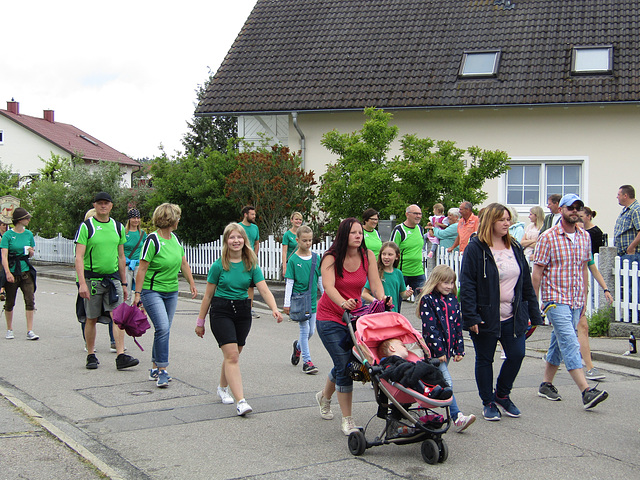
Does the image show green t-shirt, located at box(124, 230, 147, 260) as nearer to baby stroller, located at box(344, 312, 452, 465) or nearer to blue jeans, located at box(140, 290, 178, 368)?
blue jeans, located at box(140, 290, 178, 368)

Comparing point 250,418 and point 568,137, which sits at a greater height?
point 568,137

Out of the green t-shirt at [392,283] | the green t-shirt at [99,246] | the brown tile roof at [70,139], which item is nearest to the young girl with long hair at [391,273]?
the green t-shirt at [392,283]

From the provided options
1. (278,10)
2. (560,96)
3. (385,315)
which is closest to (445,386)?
(385,315)

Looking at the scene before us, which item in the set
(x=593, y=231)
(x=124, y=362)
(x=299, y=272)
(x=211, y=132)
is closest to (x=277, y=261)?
(x=593, y=231)

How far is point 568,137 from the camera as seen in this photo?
771 inches

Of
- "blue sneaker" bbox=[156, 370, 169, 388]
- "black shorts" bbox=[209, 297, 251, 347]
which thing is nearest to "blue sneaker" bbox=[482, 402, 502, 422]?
"black shorts" bbox=[209, 297, 251, 347]

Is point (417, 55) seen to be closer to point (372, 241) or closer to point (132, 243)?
point (372, 241)

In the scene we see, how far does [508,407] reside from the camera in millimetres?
6488

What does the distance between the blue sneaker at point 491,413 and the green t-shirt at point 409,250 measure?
13.5ft

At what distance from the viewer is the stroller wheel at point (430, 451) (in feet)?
16.7

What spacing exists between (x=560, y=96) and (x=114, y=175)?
1621 cm

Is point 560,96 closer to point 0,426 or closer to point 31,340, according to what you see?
point 31,340

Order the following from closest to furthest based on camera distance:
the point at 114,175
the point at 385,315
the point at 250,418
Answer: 1. the point at 385,315
2. the point at 250,418
3. the point at 114,175

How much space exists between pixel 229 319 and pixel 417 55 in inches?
644
